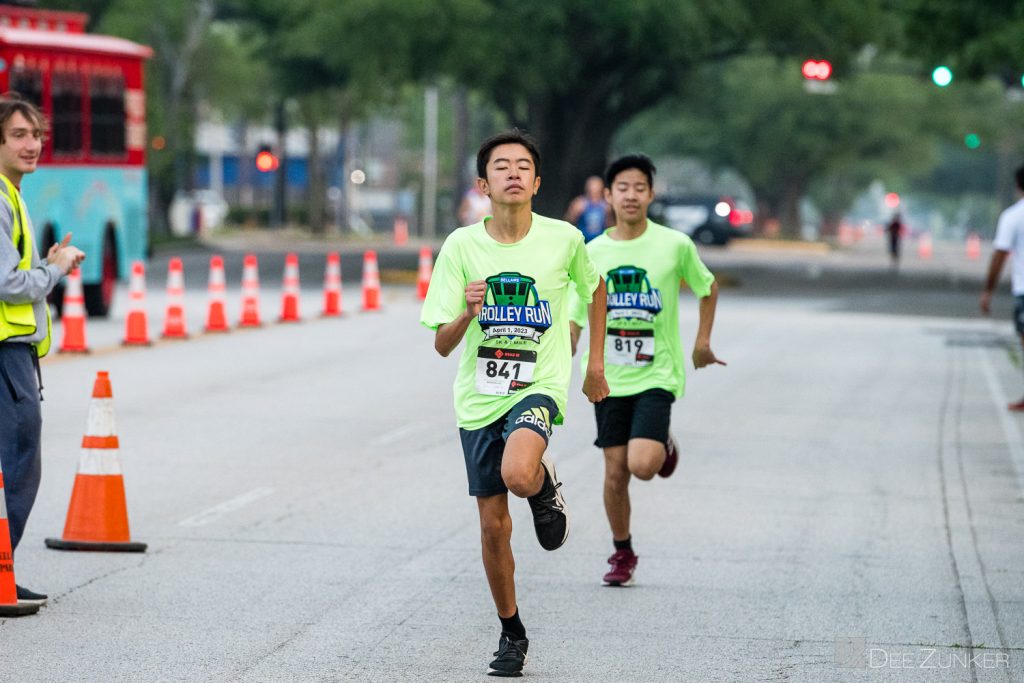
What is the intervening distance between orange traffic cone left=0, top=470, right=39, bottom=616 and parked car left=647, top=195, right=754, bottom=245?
51.7 metres

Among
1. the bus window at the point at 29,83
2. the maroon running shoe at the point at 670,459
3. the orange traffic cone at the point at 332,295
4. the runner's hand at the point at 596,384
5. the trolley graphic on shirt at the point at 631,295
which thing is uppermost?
the bus window at the point at 29,83

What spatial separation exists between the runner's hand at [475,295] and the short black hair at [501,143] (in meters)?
0.48

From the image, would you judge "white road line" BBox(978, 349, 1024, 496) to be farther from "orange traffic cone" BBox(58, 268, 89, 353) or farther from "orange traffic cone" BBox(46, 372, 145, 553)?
"orange traffic cone" BBox(58, 268, 89, 353)

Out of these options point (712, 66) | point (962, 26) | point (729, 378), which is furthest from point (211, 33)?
point (729, 378)

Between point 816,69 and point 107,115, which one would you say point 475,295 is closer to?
point 107,115

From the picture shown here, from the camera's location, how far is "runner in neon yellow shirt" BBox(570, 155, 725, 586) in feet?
27.8

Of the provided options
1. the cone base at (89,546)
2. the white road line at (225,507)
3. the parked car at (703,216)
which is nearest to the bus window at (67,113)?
the white road line at (225,507)

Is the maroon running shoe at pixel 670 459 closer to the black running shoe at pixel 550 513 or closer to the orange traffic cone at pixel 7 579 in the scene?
the black running shoe at pixel 550 513

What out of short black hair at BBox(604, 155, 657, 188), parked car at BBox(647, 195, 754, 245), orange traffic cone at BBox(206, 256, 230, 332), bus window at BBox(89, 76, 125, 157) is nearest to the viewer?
short black hair at BBox(604, 155, 657, 188)

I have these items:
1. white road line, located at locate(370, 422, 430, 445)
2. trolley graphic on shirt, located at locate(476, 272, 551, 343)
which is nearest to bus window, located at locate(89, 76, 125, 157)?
white road line, located at locate(370, 422, 430, 445)

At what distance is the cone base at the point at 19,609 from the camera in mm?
7406

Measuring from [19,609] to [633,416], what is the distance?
2.72 meters

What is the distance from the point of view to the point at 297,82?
149ft

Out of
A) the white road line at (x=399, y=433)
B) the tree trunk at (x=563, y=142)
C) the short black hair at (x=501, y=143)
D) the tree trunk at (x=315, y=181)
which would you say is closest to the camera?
the short black hair at (x=501, y=143)
